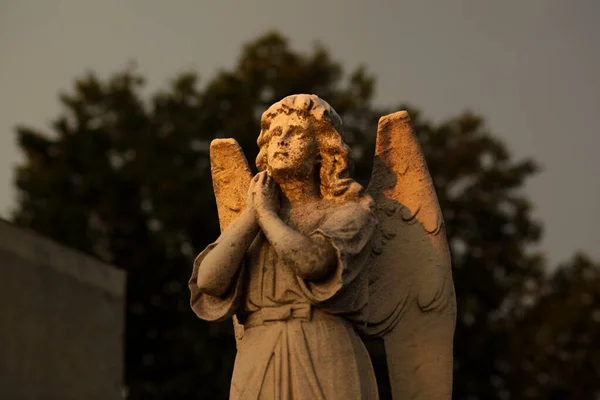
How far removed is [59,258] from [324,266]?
28.1 feet

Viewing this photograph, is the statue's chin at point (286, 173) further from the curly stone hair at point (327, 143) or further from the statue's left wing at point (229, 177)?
the statue's left wing at point (229, 177)

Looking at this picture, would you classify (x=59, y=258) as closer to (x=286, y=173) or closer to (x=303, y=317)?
(x=286, y=173)

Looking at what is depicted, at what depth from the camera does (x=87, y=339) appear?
14773mm

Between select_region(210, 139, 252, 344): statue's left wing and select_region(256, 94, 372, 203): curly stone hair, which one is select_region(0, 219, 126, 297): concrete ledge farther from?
select_region(256, 94, 372, 203): curly stone hair

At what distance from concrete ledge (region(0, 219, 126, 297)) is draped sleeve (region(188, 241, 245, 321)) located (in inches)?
279

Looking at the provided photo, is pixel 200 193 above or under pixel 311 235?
above

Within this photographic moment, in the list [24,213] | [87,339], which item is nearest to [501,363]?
[24,213]

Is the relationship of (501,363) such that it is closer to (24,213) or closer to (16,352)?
(24,213)

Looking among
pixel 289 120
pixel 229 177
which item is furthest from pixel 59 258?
pixel 289 120

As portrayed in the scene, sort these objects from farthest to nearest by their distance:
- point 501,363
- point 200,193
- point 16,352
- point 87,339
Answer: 1. point 501,363
2. point 200,193
3. point 87,339
4. point 16,352

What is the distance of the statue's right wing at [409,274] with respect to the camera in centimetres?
687

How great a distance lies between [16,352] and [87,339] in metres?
1.40

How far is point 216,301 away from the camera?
6547 millimetres

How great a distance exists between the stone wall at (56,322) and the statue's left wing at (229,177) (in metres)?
6.43
